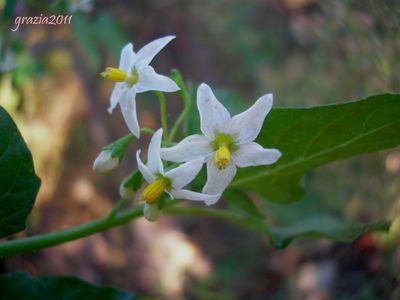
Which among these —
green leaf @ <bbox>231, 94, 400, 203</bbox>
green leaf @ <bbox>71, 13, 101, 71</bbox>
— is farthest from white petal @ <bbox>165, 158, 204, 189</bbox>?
green leaf @ <bbox>71, 13, 101, 71</bbox>

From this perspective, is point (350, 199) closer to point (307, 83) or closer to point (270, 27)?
point (307, 83)

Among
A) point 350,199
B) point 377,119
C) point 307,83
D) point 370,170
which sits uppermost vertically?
point 377,119

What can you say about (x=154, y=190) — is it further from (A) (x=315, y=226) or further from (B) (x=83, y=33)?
(B) (x=83, y=33)

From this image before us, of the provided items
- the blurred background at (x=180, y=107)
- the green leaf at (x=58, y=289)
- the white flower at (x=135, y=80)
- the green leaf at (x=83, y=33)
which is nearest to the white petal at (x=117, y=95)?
the white flower at (x=135, y=80)

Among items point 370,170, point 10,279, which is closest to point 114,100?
point 10,279
